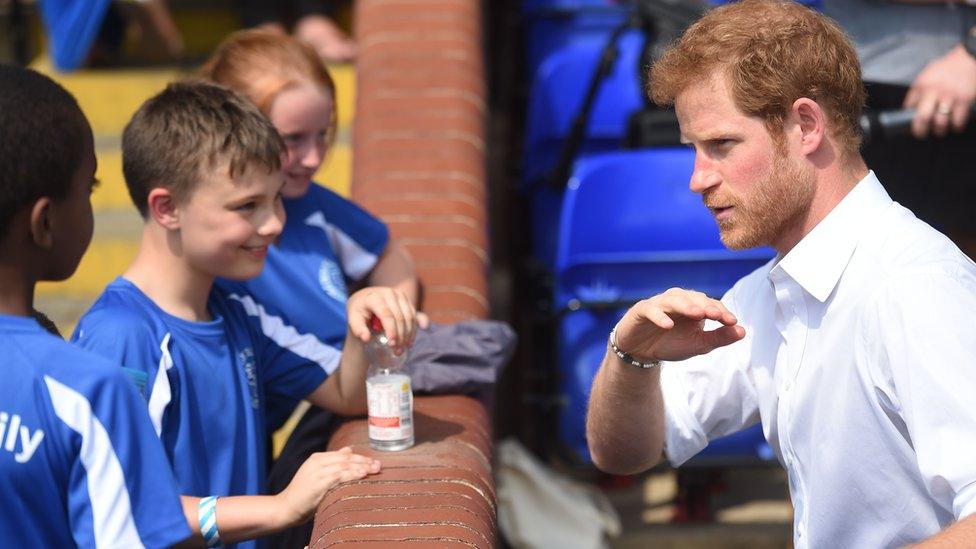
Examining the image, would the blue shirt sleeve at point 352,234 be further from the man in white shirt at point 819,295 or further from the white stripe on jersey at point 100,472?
the white stripe on jersey at point 100,472

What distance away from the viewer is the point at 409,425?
8.68 ft

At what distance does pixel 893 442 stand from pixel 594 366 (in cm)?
235

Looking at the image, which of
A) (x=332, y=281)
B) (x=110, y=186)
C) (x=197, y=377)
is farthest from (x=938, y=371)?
(x=110, y=186)

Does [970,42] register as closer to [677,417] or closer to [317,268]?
[677,417]

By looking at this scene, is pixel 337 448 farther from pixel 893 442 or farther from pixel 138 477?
pixel 893 442

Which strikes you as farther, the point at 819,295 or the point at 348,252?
the point at 348,252

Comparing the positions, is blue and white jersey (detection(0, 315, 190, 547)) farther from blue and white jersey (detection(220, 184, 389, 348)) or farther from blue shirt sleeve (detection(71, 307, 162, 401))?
blue and white jersey (detection(220, 184, 389, 348))

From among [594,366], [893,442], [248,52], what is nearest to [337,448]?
[248,52]

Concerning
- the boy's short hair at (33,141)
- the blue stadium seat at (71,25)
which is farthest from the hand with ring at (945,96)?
the blue stadium seat at (71,25)

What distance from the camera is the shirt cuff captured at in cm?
239

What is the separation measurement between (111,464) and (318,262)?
1137 mm

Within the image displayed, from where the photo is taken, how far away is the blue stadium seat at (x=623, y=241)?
423cm

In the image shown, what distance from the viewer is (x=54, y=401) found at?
191 centimetres

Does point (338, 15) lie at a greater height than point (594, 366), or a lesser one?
greater
